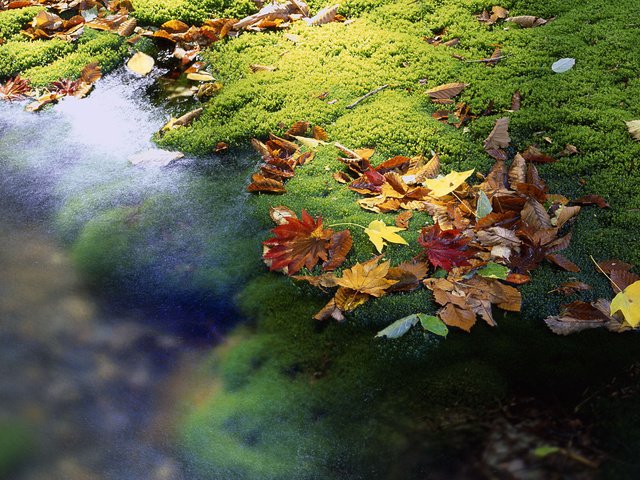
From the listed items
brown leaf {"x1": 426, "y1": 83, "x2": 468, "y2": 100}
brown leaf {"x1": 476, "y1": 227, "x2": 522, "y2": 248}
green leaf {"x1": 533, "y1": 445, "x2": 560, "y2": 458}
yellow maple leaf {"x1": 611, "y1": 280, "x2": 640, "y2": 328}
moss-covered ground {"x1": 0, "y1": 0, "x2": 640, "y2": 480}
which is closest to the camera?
green leaf {"x1": 533, "y1": 445, "x2": 560, "y2": 458}

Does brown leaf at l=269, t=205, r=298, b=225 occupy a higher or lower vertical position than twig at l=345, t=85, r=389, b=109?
lower

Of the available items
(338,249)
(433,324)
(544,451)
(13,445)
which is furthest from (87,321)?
(544,451)

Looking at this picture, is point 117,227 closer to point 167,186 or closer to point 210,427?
point 167,186

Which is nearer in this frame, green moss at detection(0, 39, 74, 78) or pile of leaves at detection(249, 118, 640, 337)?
pile of leaves at detection(249, 118, 640, 337)

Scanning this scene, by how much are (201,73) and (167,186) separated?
1.13 m

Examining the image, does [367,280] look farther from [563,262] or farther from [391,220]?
[563,262]

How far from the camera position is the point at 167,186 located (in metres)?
3.05

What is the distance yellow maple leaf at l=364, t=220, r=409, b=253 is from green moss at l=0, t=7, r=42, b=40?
3493 mm

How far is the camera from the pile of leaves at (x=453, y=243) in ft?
7.33

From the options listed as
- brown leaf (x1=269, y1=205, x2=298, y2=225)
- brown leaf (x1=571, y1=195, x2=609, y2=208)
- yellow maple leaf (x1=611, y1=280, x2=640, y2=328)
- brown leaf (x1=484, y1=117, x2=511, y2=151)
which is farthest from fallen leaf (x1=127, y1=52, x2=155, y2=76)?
yellow maple leaf (x1=611, y1=280, x2=640, y2=328)

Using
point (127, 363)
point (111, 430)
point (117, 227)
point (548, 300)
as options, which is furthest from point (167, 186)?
point (548, 300)

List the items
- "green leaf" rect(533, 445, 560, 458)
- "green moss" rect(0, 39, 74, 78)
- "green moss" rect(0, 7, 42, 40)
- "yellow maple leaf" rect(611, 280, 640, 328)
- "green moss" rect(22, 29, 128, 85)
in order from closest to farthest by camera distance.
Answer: "green leaf" rect(533, 445, 560, 458)
"yellow maple leaf" rect(611, 280, 640, 328)
"green moss" rect(22, 29, 128, 85)
"green moss" rect(0, 39, 74, 78)
"green moss" rect(0, 7, 42, 40)

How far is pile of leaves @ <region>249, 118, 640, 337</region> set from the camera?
2.23 metres

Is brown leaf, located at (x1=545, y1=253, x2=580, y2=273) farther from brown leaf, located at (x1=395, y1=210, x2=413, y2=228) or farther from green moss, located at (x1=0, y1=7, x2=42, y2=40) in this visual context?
green moss, located at (x1=0, y1=7, x2=42, y2=40)
